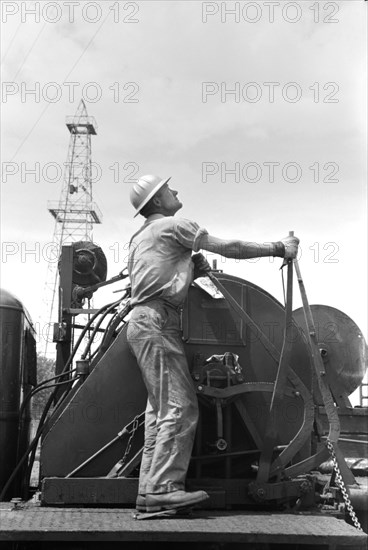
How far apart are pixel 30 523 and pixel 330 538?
5.11 ft

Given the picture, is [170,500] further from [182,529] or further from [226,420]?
[226,420]

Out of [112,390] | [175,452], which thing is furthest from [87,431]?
[175,452]

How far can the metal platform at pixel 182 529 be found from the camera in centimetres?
370

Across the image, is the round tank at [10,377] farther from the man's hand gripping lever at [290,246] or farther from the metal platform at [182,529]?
the man's hand gripping lever at [290,246]

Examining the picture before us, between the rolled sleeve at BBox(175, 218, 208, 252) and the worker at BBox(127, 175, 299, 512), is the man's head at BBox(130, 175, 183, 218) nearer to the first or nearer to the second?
the worker at BBox(127, 175, 299, 512)

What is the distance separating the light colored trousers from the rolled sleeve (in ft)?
1.30

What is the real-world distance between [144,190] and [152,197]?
0.23 feet

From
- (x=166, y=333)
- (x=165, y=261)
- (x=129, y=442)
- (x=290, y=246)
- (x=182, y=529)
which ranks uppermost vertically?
(x=290, y=246)

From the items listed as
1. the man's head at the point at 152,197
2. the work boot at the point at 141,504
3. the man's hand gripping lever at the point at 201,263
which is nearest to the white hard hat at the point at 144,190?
the man's head at the point at 152,197

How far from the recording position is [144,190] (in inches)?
189

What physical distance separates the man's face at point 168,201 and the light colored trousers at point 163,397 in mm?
700

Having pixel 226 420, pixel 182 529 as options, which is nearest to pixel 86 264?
pixel 226 420

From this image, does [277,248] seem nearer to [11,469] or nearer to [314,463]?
[314,463]

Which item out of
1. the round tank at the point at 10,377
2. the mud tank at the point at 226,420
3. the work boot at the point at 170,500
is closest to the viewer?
the work boot at the point at 170,500
